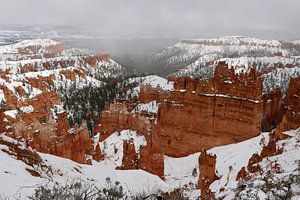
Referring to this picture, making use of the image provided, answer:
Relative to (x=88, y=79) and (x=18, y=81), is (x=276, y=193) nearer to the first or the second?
(x=18, y=81)

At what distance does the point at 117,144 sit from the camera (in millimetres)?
39875

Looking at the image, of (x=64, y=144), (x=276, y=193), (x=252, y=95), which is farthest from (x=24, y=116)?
(x=276, y=193)

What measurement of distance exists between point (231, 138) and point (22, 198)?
2823 centimetres

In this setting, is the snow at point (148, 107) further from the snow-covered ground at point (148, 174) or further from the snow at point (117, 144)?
the snow-covered ground at point (148, 174)

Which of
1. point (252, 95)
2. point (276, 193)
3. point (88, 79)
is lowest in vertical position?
point (88, 79)

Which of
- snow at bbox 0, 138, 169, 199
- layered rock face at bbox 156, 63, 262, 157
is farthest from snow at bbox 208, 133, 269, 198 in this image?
snow at bbox 0, 138, 169, 199

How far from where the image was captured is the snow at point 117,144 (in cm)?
3546

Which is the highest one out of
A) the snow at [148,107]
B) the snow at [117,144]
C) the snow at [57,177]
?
the snow at [57,177]

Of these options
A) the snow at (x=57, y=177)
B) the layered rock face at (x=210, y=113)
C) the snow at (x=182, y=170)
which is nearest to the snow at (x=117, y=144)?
the layered rock face at (x=210, y=113)

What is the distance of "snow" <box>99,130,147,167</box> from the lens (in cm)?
3546

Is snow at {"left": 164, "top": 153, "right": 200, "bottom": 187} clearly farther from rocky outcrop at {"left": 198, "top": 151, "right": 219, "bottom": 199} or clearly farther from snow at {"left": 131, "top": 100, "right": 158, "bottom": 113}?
snow at {"left": 131, "top": 100, "right": 158, "bottom": 113}

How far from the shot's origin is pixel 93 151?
35.5 metres

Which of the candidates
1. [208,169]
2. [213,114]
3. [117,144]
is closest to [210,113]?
[213,114]

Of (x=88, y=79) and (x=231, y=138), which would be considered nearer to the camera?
(x=231, y=138)
